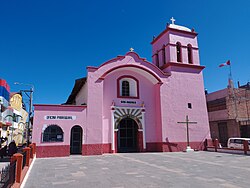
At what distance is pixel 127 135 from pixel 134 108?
244cm

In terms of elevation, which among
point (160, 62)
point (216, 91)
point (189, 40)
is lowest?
point (216, 91)

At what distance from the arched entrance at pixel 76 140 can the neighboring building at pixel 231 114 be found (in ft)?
57.5

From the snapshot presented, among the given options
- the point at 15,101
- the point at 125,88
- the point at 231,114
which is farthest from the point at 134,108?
the point at 15,101

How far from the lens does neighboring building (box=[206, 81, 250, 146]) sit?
23.8 m

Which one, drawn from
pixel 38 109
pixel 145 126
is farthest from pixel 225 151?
pixel 38 109

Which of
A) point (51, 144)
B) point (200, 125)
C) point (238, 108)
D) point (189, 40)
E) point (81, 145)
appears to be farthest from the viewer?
point (238, 108)

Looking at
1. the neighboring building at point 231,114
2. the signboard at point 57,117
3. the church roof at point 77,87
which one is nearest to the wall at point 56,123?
the signboard at point 57,117

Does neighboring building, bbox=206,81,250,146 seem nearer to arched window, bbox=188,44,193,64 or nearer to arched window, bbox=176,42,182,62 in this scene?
arched window, bbox=188,44,193,64

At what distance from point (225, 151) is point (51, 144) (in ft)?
43.7

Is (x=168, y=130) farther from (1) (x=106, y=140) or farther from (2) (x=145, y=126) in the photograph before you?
(1) (x=106, y=140)

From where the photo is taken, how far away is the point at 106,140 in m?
16.0

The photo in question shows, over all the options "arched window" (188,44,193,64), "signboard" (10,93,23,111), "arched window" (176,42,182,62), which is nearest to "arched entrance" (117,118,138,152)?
"arched window" (176,42,182,62)

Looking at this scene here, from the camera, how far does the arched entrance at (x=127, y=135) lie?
17.5 metres

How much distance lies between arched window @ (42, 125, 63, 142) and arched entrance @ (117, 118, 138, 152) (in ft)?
16.0
